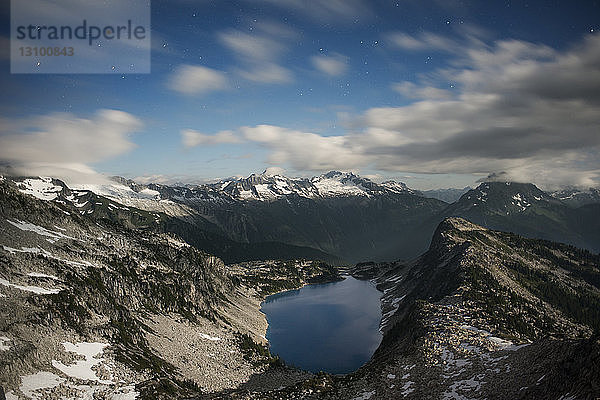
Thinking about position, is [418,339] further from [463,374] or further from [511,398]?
[511,398]

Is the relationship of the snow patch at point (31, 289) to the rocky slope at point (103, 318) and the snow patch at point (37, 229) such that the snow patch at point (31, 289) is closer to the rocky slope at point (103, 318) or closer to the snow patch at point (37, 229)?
the rocky slope at point (103, 318)

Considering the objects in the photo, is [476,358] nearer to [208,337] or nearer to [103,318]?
[103,318]

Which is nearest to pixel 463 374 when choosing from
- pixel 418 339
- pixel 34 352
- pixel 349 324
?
pixel 418 339

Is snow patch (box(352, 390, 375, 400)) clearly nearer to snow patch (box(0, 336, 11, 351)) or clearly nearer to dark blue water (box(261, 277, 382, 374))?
snow patch (box(0, 336, 11, 351))

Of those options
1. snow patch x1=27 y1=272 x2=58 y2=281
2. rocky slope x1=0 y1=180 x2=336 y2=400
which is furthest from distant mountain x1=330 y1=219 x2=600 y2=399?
snow patch x1=27 y1=272 x2=58 y2=281

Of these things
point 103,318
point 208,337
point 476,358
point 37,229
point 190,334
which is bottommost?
point 208,337

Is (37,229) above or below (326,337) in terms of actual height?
above

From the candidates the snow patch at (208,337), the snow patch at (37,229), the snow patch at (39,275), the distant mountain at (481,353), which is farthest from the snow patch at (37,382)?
the snow patch at (37,229)

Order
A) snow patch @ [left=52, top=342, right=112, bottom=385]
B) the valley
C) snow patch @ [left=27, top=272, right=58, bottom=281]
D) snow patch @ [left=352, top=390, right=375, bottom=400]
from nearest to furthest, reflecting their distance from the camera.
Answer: the valley
snow patch @ [left=352, top=390, right=375, bottom=400]
snow patch @ [left=52, top=342, right=112, bottom=385]
snow patch @ [left=27, top=272, right=58, bottom=281]

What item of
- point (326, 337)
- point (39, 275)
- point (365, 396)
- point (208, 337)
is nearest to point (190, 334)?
point (208, 337)

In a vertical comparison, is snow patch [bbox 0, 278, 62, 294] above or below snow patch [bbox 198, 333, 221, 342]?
above

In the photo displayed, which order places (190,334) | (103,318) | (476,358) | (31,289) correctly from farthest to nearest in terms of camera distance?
(190,334), (103,318), (31,289), (476,358)
